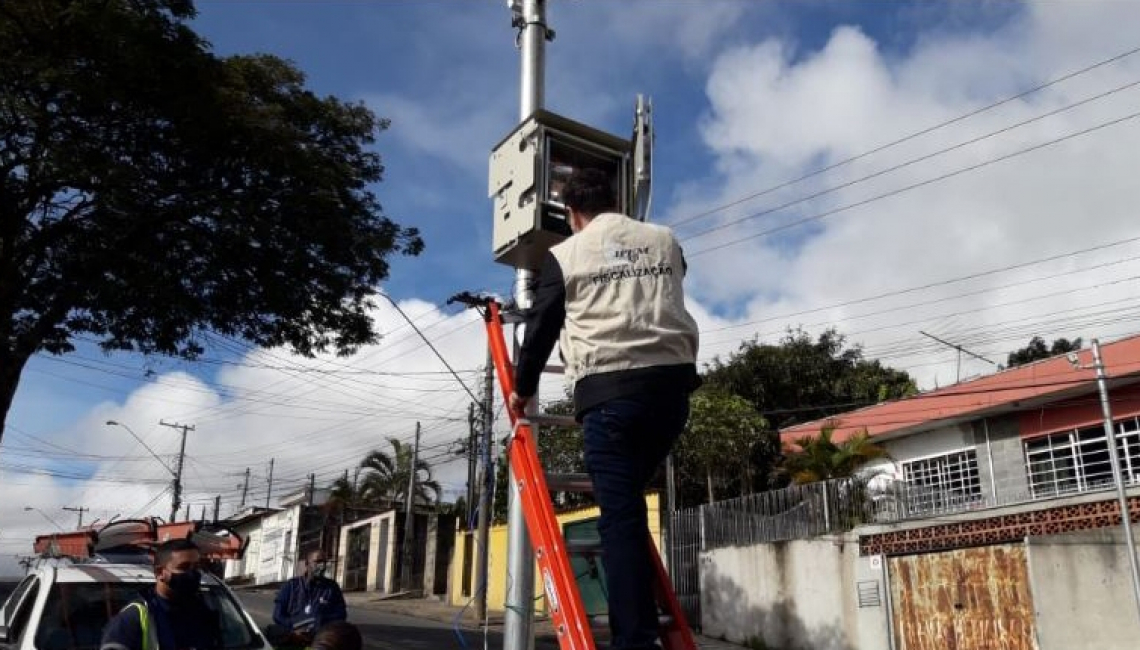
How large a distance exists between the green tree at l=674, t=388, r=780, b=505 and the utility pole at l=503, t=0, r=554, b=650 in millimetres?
18428

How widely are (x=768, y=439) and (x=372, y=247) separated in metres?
16.1

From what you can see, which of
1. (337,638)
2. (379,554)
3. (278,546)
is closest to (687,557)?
(337,638)

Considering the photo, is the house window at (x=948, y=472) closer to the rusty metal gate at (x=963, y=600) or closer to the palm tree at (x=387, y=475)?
the rusty metal gate at (x=963, y=600)

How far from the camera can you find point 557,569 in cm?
322

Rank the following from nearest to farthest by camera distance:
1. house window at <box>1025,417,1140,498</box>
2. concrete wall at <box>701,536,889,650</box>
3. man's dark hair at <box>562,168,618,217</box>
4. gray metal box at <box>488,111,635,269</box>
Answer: man's dark hair at <box>562,168,618,217</box> < gray metal box at <box>488,111,635,269</box> < concrete wall at <box>701,536,889,650</box> < house window at <box>1025,417,1140,498</box>

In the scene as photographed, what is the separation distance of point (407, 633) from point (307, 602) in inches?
482

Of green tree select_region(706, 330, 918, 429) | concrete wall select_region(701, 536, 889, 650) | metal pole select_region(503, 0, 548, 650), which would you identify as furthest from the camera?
green tree select_region(706, 330, 918, 429)

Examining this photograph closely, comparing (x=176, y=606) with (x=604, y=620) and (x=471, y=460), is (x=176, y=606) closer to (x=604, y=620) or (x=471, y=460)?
(x=604, y=620)

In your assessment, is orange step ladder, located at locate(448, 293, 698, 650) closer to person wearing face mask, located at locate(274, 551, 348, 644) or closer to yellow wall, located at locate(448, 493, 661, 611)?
person wearing face mask, located at locate(274, 551, 348, 644)

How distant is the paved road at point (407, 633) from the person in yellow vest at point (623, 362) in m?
12.6

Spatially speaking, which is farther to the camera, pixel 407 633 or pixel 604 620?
pixel 407 633

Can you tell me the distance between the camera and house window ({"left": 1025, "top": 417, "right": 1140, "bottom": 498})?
19500 mm

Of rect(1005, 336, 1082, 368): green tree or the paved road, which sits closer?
the paved road

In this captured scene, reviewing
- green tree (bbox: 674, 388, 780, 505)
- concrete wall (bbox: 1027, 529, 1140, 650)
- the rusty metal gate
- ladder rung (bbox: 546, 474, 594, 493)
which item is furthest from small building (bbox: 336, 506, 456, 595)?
ladder rung (bbox: 546, 474, 594, 493)
